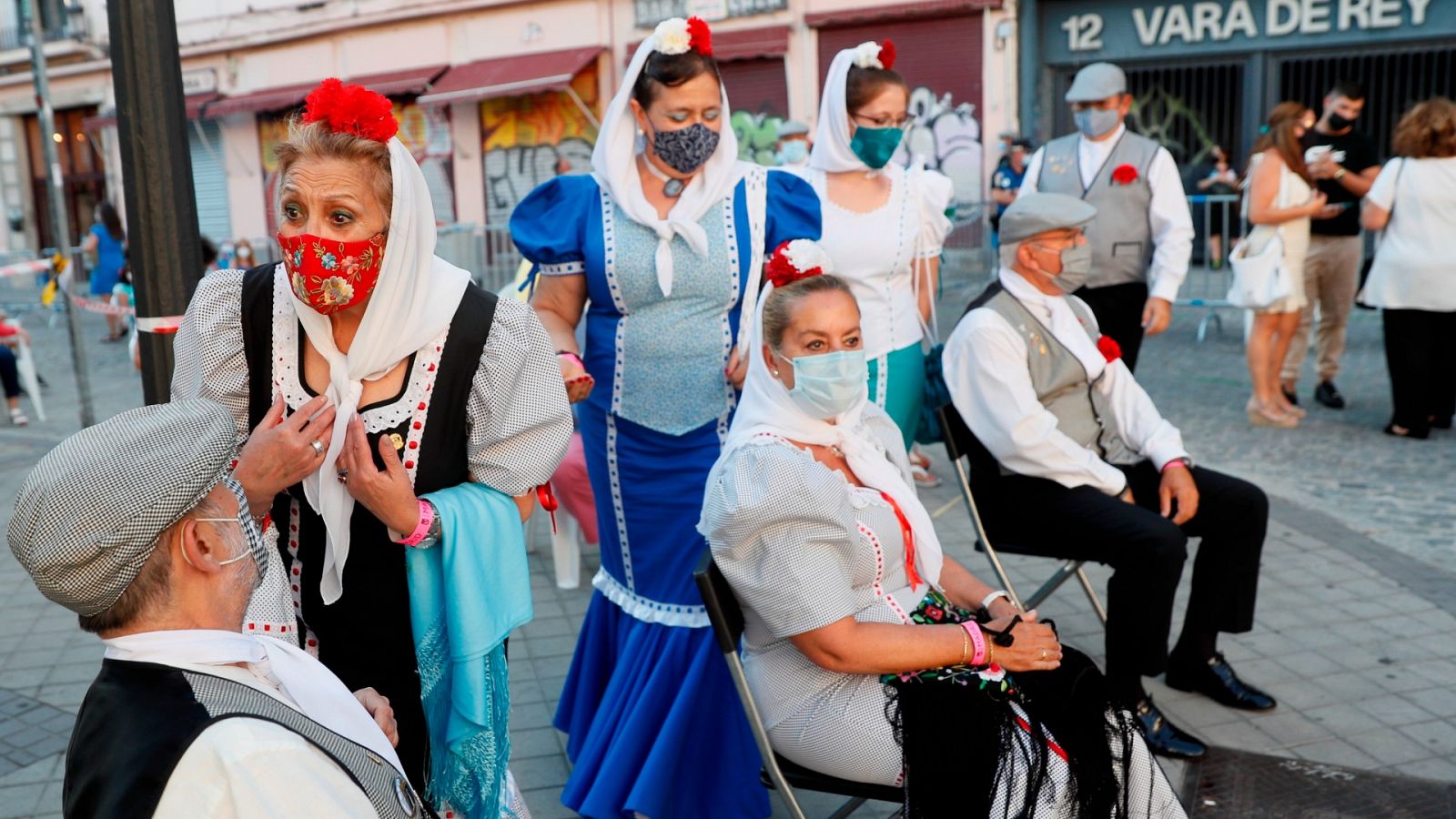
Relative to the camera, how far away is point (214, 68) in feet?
87.5

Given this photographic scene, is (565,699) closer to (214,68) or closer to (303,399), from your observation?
(303,399)

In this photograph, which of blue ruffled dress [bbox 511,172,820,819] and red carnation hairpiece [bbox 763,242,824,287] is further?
blue ruffled dress [bbox 511,172,820,819]

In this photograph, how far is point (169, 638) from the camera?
1721 mm

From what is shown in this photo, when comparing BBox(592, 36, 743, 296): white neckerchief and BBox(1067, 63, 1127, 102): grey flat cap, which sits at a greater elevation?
BBox(1067, 63, 1127, 102): grey flat cap

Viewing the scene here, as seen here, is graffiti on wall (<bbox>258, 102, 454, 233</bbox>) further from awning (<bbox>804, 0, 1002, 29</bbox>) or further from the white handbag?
the white handbag

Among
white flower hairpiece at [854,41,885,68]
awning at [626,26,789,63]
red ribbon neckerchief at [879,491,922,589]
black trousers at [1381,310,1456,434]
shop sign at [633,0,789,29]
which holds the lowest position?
black trousers at [1381,310,1456,434]

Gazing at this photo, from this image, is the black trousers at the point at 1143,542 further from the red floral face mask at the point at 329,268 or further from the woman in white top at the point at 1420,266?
the woman in white top at the point at 1420,266

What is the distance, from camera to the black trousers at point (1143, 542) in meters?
3.92

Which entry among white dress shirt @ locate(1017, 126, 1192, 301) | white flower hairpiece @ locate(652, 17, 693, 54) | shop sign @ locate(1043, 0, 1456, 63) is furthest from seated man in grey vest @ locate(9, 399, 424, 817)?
shop sign @ locate(1043, 0, 1456, 63)

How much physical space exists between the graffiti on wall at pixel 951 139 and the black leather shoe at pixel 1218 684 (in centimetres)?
1440

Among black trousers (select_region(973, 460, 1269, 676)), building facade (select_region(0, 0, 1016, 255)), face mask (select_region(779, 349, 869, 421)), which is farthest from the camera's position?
building facade (select_region(0, 0, 1016, 255))

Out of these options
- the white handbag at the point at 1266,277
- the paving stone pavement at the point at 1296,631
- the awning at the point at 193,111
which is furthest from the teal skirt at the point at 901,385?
the awning at the point at 193,111

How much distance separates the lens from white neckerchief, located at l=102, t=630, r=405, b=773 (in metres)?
1.72

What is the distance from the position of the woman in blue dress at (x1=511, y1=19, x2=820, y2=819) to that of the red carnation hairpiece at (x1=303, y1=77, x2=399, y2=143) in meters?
1.23
